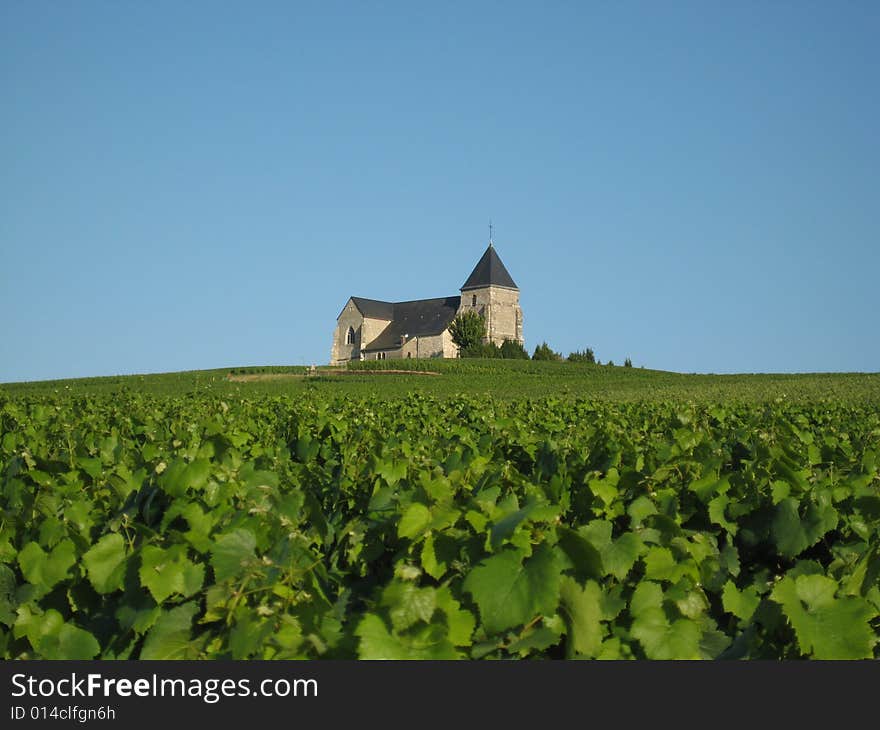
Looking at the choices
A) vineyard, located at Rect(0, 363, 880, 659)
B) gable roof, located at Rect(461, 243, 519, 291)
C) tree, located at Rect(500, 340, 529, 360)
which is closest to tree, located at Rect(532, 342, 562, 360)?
tree, located at Rect(500, 340, 529, 360)

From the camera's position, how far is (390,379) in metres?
54.6

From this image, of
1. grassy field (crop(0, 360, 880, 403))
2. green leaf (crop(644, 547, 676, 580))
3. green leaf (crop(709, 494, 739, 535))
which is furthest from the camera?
grassy field (crop(0, 360, 880, 403))

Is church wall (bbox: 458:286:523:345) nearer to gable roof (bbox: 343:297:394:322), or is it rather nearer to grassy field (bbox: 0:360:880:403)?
gable roof (bbox: 343:297:394:322)

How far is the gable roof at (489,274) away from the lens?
10512 centimetres

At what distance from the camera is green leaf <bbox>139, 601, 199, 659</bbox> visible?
3.01 metres

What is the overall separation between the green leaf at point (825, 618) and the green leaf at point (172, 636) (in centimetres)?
200

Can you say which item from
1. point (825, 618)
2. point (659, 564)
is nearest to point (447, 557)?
point (659, 564)

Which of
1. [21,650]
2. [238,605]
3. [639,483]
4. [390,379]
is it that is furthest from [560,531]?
[390,379]

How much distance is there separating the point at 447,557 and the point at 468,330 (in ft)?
295

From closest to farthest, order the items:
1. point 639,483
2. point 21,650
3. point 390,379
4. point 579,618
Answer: point 579,618 → point 21,650 → point 639,483 → point 390,379

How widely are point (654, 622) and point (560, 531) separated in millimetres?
484

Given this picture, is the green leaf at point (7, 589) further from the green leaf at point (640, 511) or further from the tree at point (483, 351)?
the tree at point (483, 351)

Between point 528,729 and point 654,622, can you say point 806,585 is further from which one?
point 528,729

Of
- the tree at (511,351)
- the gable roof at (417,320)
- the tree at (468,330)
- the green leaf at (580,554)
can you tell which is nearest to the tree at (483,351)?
the tree at (468,330)
